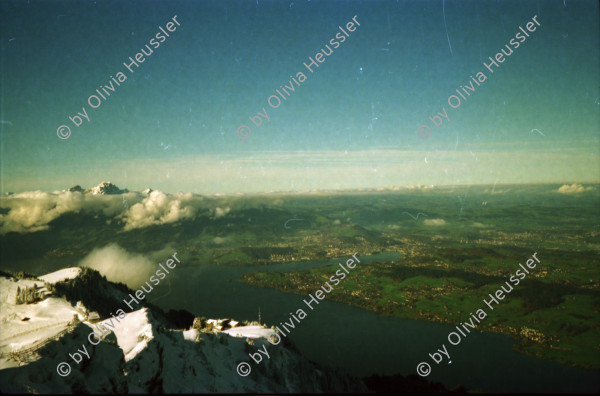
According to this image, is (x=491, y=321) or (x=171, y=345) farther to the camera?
(x=491, y=321)

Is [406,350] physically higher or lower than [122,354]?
lower

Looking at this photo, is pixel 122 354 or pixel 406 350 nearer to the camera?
pixel 122 354

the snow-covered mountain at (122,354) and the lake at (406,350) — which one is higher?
the snow-covered mountain at (122,354)

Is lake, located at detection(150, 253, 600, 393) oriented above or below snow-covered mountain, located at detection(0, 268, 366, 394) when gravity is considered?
below

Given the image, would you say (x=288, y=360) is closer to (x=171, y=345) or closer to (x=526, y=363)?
(x=171, y=345)

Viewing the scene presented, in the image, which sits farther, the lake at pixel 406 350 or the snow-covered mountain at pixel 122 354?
the lake at pixel 406 350

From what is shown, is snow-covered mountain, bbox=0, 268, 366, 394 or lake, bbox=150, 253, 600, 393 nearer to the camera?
snow-covered mountain, bbox=0, 268, 366, 394

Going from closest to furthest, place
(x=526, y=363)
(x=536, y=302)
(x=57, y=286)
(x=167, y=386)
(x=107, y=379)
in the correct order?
1. (x=107, y=379)
2. (x=167, y=386)
3. (x=57, y=286)
4. (x=526, y=363)
5. (x=536, y=302)

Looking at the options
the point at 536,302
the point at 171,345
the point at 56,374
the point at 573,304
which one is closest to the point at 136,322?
the point at 171,345
